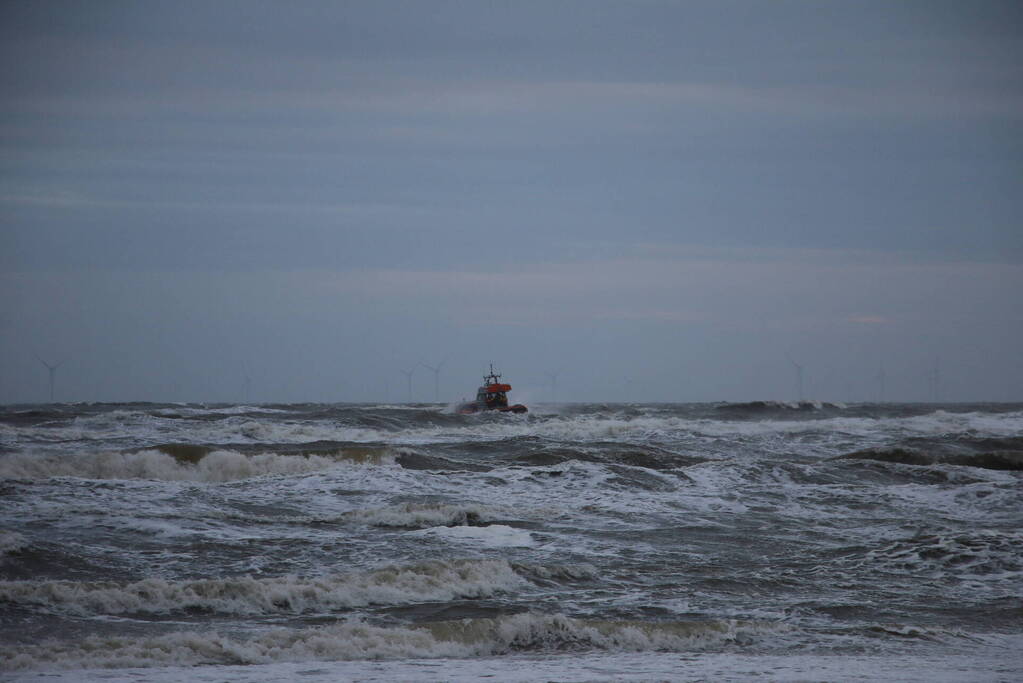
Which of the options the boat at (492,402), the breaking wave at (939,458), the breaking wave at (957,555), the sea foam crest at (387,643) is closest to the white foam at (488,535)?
the sea foam crest at (387,643)

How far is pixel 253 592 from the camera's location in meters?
11.7

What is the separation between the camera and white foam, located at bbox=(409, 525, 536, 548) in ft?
49.6

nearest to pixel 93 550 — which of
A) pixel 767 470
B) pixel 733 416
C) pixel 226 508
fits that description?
pixel 226 508

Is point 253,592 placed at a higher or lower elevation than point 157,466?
lower

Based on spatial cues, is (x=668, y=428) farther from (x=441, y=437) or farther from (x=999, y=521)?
(x=999, y=521)

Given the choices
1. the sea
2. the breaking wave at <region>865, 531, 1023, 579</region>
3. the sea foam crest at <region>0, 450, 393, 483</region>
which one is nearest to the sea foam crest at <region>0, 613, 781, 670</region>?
the sea

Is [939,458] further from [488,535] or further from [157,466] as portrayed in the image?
[157,466]

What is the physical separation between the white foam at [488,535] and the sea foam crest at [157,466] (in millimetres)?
8587

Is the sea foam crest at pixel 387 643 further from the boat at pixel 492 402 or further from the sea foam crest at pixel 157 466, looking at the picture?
the boat at pixel 492 402

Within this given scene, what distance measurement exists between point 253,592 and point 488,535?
4929 mm

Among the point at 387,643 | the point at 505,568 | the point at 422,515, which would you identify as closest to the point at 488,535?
the point at 422,515

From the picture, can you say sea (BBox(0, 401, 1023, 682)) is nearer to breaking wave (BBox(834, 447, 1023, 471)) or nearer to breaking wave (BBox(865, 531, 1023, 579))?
breaking wave (BBox(865, 531, 1023, 579))

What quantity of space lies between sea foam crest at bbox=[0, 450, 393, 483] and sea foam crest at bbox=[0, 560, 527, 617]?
37.8 feet

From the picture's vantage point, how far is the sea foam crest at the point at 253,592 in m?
11.3
